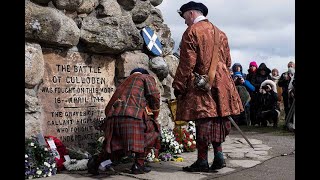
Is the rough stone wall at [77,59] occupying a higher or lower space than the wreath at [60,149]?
higher

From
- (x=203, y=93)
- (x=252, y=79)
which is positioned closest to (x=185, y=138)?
(x=203, y=93)

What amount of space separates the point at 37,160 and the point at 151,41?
250 cm

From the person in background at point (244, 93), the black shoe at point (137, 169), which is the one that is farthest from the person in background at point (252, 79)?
the black shoe at point (137, 169)

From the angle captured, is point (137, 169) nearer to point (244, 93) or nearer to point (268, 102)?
point (244, 93)

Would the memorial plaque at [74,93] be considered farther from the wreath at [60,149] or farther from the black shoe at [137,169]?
the black shoe at [137,169]

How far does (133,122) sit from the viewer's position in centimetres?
455

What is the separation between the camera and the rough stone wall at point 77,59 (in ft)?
15.8

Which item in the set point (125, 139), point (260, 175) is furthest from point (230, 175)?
point (125, 139)

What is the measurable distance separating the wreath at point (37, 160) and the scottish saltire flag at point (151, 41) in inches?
87.8

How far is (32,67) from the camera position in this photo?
475 centimetres

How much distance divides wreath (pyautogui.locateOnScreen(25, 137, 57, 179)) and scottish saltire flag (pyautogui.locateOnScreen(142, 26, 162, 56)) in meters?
2.23
